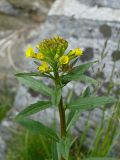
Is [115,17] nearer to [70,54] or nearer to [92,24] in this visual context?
[92,24]

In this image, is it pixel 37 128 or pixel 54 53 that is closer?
pixel 54 53

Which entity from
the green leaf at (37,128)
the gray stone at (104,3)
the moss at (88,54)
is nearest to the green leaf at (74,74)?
the green leaf at (37,128)

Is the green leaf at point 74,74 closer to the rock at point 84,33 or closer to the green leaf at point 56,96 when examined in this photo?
the green leaf at point 56,96

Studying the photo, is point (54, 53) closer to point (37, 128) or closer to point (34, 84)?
point (34, 84)

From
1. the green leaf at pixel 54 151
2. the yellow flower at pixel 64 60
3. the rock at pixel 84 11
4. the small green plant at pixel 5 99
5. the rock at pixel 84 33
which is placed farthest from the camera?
the small green plant at pixel 5 99

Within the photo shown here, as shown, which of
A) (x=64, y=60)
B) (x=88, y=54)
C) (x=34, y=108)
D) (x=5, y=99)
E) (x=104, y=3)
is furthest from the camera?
(x=5, y=99)

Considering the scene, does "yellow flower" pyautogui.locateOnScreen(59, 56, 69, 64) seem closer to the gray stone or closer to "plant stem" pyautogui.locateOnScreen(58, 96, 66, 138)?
"plant stem" pyautogui.locateOnScreen(58, 96, 66, 138)

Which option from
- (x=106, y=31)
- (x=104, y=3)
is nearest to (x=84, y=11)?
(x=104, y=3)

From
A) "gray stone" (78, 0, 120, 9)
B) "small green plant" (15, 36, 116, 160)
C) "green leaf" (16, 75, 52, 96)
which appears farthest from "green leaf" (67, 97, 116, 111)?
"gray stone" (78, 0, 120, 9)
